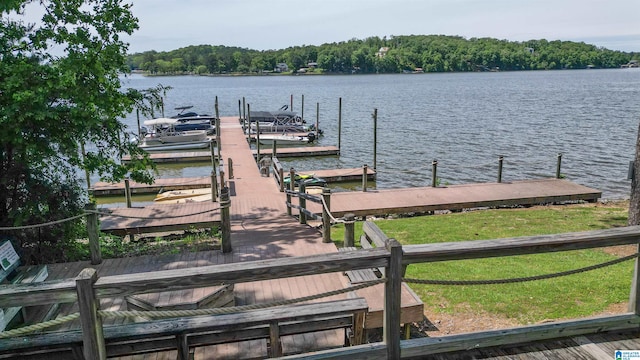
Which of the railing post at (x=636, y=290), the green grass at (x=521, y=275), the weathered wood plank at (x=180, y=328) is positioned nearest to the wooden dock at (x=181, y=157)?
the green grass at (x=521, y=275)

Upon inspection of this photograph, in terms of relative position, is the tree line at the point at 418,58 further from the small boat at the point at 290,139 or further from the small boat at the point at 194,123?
the small boat at the point at 290,139

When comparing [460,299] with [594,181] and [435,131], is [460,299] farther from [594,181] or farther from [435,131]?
[435,131]

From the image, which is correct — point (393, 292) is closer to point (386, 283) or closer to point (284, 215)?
point (386, 283)

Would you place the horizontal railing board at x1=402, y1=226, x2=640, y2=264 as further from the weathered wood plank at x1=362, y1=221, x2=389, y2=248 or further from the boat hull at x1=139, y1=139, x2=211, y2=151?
the boat hull at x1=139, y1=139, x2=211, y2=151

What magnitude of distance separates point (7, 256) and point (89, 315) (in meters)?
4.19

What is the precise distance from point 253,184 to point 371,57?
6051 inches

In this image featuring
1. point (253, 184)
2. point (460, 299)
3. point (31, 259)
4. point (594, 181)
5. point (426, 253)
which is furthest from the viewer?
point (594, 181)

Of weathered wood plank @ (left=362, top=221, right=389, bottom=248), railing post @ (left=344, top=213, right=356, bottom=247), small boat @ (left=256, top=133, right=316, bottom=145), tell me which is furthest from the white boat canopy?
weathered wood plank @ (left=362, top=221, right=389, bottom=248)

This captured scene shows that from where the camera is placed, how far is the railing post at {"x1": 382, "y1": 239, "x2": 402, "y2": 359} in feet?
11.6

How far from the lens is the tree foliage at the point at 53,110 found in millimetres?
7074

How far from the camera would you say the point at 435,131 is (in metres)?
37.8

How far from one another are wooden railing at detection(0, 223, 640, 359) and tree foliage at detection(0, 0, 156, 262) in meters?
4.61

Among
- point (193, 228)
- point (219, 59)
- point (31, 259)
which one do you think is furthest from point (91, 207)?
point (219, 59)

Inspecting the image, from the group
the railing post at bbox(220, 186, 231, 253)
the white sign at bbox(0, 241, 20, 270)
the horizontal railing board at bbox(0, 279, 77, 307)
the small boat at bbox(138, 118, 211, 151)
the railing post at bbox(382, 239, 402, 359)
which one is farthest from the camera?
the small boat at bbox(138, 118, 211, 151)
